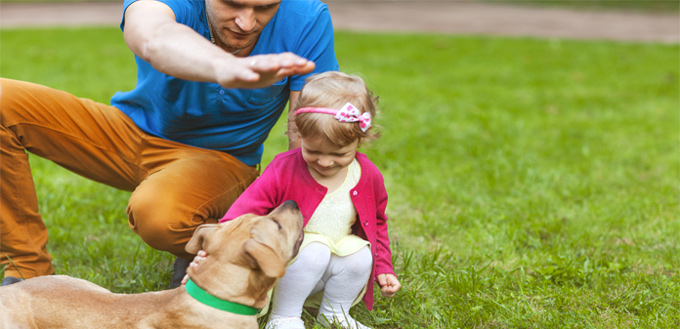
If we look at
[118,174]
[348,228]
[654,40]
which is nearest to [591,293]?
[348,228]

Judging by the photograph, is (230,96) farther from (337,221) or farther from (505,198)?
(505,198)

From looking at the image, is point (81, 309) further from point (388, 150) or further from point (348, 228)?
point (388, 150)

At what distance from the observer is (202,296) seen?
250 cm

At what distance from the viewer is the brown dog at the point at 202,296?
2482 mm

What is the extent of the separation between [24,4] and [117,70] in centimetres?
1149

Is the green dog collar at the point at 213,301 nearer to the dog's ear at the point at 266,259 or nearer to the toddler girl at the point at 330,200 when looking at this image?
the dog's ear at the point at 266,259

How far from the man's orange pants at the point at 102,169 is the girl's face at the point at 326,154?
0.65 meters

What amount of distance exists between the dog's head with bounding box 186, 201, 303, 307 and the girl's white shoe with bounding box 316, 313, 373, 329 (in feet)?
1.54

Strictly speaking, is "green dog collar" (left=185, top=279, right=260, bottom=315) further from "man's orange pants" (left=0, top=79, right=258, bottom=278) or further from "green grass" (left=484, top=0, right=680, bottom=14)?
"green grass" (left=484, top=0, right=680, bottom=14)

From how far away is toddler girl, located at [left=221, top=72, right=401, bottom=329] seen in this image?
276 centimetres

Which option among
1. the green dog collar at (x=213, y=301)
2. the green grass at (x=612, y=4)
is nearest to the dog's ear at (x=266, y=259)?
the green dog collar at (x=213, y=301)

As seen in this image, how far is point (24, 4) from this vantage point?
18.3 meters

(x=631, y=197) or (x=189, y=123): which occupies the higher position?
(x=189, y=123)

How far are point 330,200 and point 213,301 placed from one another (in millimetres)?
692
